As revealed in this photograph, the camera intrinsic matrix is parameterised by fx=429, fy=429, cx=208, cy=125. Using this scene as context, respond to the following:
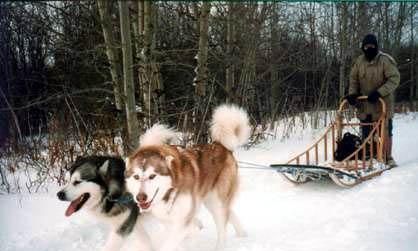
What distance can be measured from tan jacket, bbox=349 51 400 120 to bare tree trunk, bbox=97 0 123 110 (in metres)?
2.62

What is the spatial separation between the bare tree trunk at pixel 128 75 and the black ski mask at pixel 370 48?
2.59m

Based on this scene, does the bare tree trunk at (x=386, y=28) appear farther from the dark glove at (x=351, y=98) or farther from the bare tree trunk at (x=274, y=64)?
the dark glove at (x=351, y=98)

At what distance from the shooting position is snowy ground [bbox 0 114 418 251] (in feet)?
9.14

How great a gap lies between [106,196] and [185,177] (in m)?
0.52

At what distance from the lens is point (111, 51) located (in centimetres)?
412

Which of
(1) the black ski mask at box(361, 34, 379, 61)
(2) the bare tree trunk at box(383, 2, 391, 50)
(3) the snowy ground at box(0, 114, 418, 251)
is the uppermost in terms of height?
(2) the bare tree trunk at box(383, 2, 391, 50)

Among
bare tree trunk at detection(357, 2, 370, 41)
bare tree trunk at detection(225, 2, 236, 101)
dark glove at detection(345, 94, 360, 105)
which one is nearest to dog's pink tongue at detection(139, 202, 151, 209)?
bare tree trunk at detection(225, 2, 236, 101)

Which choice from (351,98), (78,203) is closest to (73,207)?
(78,203)

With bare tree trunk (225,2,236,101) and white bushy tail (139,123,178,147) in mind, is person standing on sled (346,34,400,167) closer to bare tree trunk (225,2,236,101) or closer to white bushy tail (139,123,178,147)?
bare tree trunk (225,2,236,101)

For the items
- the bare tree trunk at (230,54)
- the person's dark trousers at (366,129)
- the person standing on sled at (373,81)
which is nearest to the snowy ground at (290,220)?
the person's dark trousers at (366,129)

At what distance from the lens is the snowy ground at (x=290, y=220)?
9.14 ft

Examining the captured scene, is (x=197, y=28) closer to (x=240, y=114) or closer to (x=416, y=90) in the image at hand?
(x=240, y=114)

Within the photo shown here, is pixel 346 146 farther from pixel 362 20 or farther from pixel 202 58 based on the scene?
pixel 362 20

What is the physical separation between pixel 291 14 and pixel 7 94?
10.6 feet
